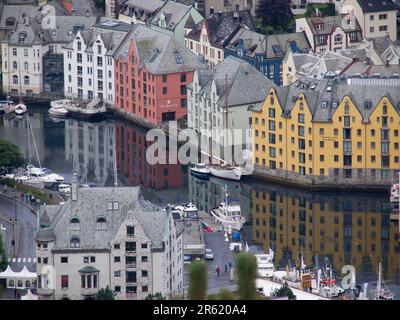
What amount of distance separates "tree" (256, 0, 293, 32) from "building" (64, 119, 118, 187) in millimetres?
10157

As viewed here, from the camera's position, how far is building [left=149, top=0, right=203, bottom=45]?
189 feet

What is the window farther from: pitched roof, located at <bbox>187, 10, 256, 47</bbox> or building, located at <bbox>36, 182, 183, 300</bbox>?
pitched roof, located at <bbox>187, 10, 256, 47</bbox>

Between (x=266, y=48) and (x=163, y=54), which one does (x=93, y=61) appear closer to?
(x=163, y=54)

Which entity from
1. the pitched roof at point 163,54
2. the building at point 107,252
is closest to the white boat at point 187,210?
the building at point 107,252

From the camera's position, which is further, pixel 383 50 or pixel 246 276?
pixel 383 50

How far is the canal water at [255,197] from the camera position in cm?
3516

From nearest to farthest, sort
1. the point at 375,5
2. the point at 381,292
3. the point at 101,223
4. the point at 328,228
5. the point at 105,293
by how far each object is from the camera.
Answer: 1. the point at 105,293
2. the point at 101,223
3. the point at 381,292
4. the point at 328,228
5. the point at 375,5

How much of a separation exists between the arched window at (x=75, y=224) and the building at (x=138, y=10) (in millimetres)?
32945

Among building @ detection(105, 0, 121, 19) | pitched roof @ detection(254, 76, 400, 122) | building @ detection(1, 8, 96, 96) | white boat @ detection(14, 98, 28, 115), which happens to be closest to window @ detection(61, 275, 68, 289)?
pitched roof @ detection(254, 76, 400, 122)

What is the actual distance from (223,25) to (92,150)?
31.7 feet

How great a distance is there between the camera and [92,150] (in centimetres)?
4981

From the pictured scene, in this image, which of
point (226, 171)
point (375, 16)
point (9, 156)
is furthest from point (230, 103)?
point (375, 16)

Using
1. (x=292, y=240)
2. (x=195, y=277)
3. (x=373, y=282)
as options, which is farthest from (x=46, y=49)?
(x=195, y=277)
